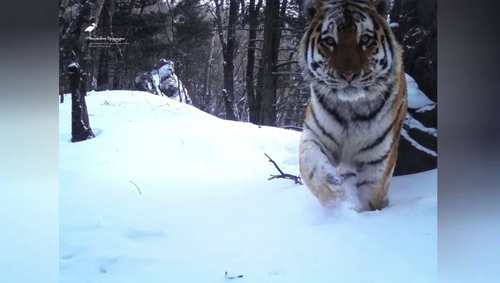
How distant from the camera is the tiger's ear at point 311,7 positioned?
1739 millimetres

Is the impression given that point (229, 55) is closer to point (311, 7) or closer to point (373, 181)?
point (311, 7)

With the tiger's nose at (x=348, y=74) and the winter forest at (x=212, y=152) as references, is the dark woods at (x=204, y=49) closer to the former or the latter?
the winter forest at (x=212, y=152)

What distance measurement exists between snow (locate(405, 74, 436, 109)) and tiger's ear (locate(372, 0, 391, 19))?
27 centimetres

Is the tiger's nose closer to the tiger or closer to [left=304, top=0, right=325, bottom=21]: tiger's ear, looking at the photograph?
the tiger

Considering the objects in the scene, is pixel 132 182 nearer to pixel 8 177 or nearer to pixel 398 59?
pixel 8 177

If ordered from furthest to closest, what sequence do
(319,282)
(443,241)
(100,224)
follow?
1. (443,241)
2. (100,224)
3. (319,282)

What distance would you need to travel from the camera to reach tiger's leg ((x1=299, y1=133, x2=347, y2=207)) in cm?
164

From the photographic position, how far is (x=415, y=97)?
1900 millimetres

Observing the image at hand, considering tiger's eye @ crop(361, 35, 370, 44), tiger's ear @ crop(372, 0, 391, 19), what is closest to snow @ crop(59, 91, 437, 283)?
tiger's eye @ crop(361, 35, 370, 44)

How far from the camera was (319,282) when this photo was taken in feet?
5.48

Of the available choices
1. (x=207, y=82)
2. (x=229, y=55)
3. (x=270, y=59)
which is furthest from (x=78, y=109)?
(x=270, y=59)

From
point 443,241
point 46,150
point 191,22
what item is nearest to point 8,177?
point 46,150

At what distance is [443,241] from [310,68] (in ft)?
2.94

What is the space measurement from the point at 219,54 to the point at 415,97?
790 mm
